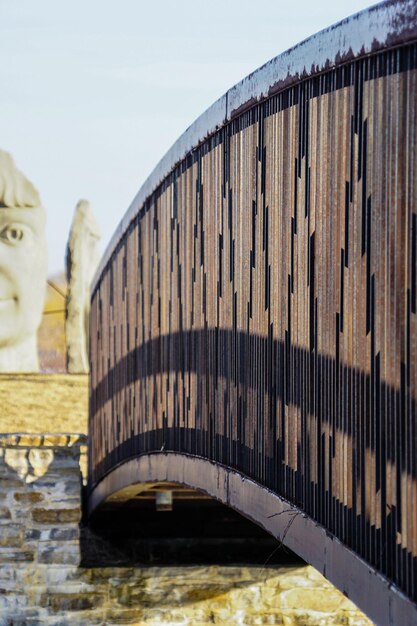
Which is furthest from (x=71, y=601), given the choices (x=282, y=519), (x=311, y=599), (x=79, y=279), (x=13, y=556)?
(x=79, y=279)

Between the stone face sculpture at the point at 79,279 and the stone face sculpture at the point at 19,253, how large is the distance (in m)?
1.56

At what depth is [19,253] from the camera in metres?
18.6

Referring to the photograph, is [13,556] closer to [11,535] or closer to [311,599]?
[11,535]

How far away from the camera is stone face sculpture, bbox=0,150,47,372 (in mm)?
18609

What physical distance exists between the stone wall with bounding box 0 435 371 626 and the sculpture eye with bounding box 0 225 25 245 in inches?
246

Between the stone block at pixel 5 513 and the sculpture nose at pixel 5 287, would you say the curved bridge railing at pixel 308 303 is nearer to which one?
the stone block at pixel 5 513

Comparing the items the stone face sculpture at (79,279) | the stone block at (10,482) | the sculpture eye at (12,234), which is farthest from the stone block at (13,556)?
the stone face sculpture at (79,279)

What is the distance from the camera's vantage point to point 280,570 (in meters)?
12.6

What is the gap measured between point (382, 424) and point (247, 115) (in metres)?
2.63

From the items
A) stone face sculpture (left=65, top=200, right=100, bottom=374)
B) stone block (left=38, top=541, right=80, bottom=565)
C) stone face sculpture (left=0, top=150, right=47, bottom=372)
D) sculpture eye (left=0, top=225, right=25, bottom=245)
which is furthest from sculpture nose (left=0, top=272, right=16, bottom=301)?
stone block (left=38, top=541, right=80, bottom=565)

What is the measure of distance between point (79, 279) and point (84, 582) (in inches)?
342

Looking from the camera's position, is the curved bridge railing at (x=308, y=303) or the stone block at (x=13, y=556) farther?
the stone block at (x=13, y=556)

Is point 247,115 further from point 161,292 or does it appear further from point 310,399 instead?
point 161,292

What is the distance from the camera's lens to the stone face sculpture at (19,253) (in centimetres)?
1861
